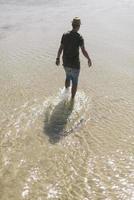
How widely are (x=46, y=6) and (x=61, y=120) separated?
A: 54.7 ft

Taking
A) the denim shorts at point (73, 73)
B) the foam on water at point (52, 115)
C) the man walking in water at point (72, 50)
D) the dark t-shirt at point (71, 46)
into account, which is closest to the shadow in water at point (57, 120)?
the foam on water at point (52, 115)

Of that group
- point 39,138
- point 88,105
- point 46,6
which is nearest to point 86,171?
point 39,138

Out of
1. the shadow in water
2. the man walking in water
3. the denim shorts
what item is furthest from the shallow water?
the man walking in water

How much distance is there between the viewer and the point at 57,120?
907cm

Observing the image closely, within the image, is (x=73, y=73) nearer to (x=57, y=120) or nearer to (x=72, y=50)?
(x=72, y=50)

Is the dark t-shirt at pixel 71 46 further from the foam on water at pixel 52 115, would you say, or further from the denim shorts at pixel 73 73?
the foam on water at pixel 52 115

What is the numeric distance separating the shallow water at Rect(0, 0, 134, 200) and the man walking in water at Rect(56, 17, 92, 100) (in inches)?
25.4

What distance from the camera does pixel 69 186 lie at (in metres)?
6.59

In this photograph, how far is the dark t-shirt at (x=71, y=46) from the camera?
9.37m

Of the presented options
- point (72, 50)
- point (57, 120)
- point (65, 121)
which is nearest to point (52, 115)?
point (57, 120)

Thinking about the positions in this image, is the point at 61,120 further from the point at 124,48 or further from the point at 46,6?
the point at 46,6

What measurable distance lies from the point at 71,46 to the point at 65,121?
163cm

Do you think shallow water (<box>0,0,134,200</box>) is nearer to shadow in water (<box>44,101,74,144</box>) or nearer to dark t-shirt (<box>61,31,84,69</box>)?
shadow in water (<box>44,101,74,144</box>)

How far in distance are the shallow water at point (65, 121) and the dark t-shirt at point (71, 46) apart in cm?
89
